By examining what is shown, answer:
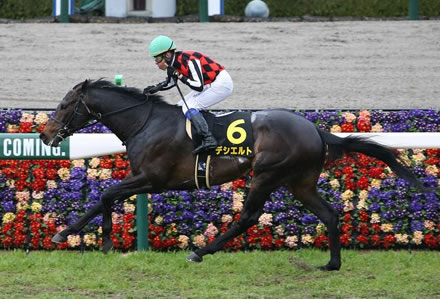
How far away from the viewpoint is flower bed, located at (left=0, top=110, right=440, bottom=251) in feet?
24.2

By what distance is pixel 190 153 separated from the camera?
257 inches

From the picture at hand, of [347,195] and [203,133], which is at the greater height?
[203,133]

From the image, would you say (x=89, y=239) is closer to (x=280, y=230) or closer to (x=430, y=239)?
(x=280, y=230)

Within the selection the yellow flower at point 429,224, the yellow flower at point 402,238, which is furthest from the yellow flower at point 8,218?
the yellow flower at point 429,224

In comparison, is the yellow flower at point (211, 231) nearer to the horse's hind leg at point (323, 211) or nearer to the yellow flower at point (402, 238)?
the horse's hind leg at point (323, 211)

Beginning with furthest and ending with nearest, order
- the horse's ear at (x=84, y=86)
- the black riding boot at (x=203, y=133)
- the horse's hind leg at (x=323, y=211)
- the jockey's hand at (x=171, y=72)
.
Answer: the horse's ear at (x=84, y=86) < the horse's hind leg at (x=323, y=211) < the jockey's hand at (x=171, y=72) < the black riding boot at (x=203, y=133)

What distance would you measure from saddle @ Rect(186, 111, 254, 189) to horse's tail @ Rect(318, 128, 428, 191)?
1.91 feet

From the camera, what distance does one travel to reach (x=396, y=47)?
1301cm

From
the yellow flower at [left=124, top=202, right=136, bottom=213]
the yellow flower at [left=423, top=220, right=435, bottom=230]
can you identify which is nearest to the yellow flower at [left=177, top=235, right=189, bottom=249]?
the yellow flower at [left=124, top=202, right=136, bottom=213]

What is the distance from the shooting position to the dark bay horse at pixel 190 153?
21.2 ft

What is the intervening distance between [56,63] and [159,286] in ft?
23.8

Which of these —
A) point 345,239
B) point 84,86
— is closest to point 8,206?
point 84,86

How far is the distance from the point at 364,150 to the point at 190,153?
135cm

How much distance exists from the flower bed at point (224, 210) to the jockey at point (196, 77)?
1073 mm
